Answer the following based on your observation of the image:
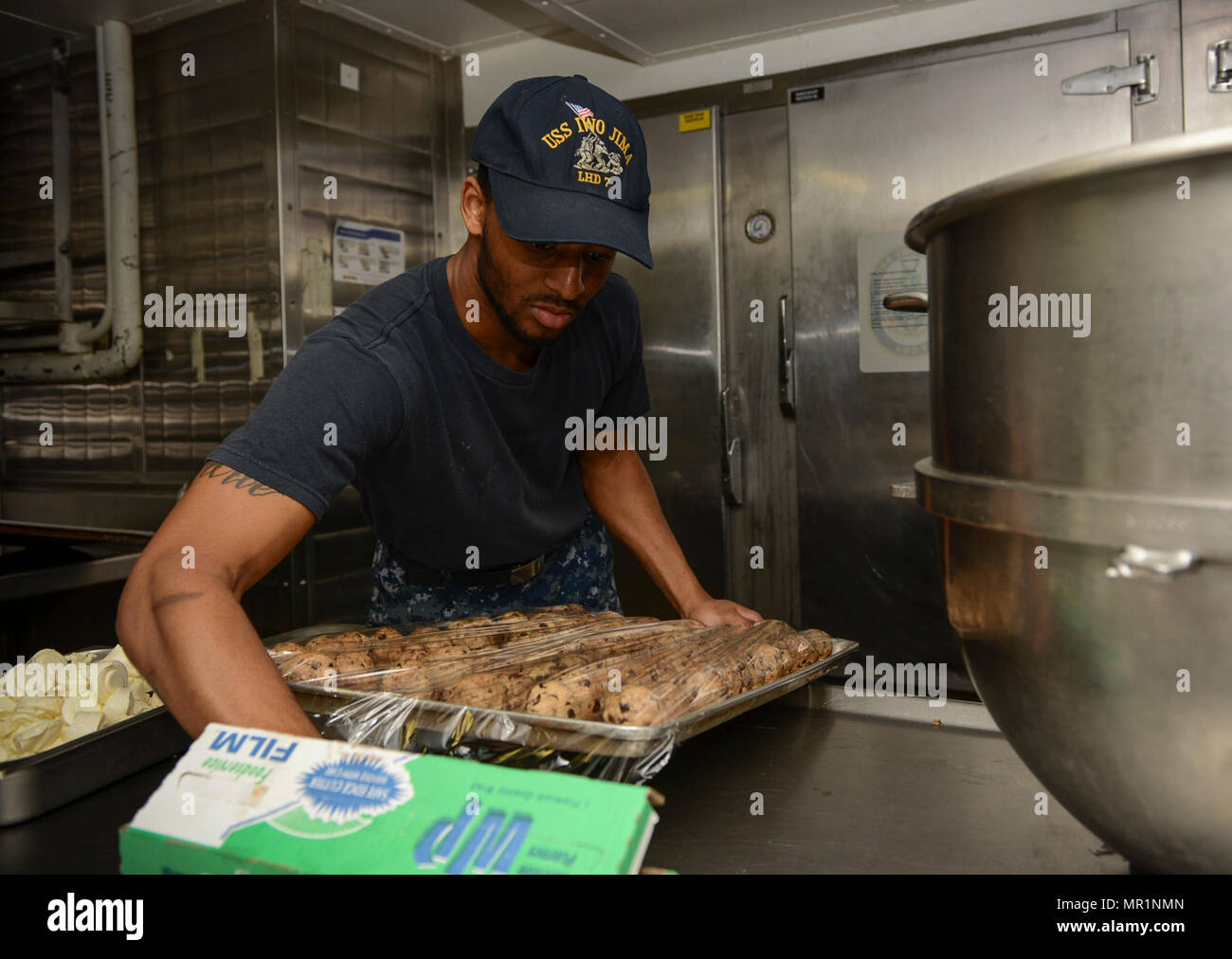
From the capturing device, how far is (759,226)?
3.19 m

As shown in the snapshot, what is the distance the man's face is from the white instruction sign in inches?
84.5

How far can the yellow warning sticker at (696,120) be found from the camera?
3.23 metres

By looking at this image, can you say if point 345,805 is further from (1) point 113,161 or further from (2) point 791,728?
(1) point 113,161

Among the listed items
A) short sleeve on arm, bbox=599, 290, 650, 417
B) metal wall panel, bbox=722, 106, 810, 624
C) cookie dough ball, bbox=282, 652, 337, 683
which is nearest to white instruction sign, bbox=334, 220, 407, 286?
metal wall panel, bbox=722, 106, 810, 624

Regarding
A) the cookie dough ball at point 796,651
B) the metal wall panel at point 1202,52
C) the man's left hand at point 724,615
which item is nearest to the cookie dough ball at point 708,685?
the cookie dough ball at point 796,651

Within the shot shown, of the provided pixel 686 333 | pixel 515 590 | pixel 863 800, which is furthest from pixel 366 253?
pixel 863 800

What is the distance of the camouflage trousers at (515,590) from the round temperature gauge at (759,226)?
68.1 inches

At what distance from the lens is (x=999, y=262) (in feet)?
2.15

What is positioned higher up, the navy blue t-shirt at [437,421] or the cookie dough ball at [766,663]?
the navy blue t-shirt at [437,421]

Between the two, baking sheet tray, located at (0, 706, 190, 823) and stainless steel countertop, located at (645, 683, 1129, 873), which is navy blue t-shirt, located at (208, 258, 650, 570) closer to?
baking sheet tray, located at (0, 706, 190, 823)

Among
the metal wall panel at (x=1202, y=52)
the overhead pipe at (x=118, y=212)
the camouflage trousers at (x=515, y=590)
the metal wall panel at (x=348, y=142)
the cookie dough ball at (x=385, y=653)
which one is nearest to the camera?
the cookie dough ball at (x=385, y=653)

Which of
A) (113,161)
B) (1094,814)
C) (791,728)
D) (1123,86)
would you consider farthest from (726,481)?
(1094,814)

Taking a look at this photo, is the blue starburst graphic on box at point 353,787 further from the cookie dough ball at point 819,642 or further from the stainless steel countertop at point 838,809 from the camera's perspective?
the cookie dough ball at point 819,642

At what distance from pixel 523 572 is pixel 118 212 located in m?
2.50
